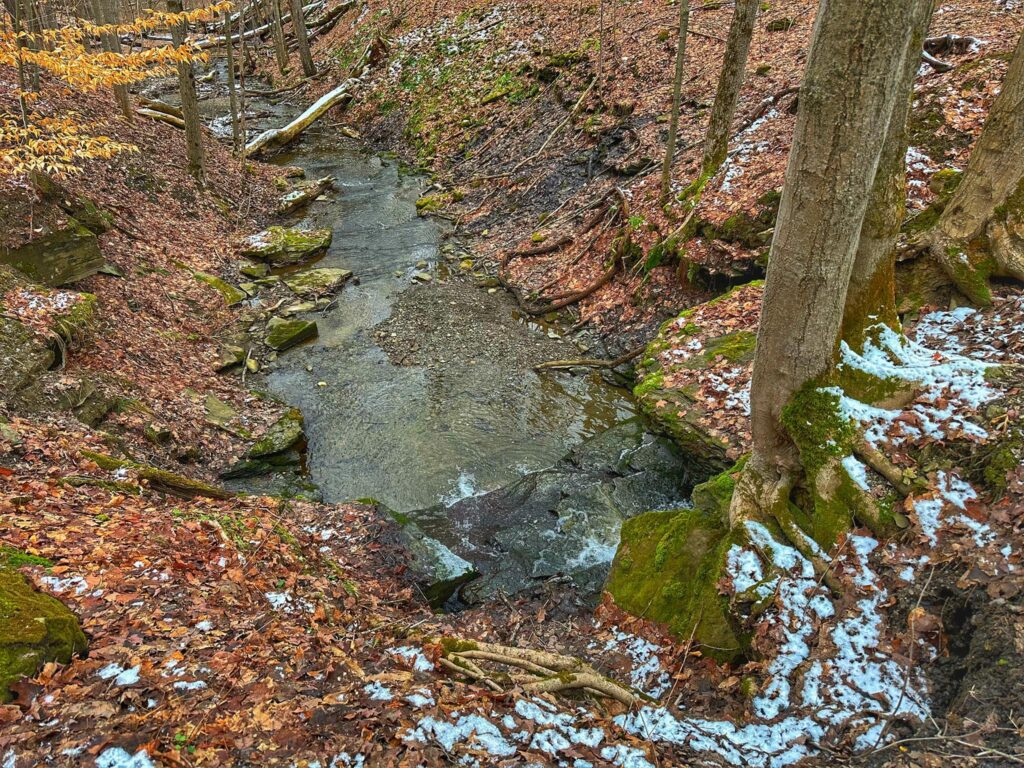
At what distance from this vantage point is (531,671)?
4.20 m

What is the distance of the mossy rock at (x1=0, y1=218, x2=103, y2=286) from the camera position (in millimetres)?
8648

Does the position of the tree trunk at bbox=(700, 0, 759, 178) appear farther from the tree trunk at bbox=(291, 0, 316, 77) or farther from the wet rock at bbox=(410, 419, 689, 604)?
the tree trunk at bbox=(291, 0, 316, 77)

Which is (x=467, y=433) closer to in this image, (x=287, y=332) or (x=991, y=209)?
(x=287, y=332)

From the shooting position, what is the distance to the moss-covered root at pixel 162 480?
6141 millimetres

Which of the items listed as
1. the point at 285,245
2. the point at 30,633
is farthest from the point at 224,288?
the point at 30,633

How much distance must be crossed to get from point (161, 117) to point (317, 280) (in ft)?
30.6

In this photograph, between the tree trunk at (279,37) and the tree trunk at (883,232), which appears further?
the tree trunk at (279,37)

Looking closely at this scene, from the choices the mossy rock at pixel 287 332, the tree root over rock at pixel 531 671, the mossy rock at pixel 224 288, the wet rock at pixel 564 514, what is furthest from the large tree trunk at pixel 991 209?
the mossy rock at pixel 224 288

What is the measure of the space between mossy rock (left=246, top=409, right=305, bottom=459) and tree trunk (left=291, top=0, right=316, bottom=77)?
2551 centimetres

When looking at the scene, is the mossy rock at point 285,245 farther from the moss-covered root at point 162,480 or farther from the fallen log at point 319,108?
the moss-covered root at point 162,480

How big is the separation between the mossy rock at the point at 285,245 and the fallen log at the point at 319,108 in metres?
5.80

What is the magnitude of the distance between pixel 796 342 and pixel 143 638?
4928mm

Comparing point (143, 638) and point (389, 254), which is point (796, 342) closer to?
point (143, 638)

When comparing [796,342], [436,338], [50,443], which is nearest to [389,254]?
[436,338]
